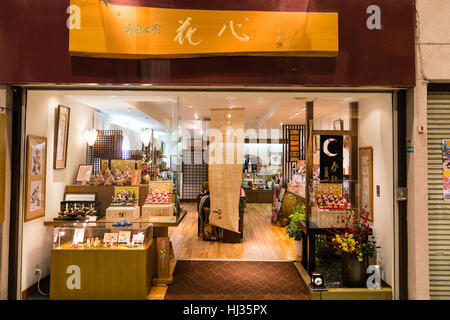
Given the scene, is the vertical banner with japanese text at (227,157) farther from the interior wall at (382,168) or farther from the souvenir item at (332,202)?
the interior wall at (382,168)

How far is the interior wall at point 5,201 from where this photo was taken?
3064 millimetres

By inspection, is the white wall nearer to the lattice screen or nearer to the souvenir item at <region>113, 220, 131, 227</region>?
the souvenir item at <region>113, 220, 131, 227</region>

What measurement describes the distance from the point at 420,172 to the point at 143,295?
11.7 ft

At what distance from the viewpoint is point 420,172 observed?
301 cm

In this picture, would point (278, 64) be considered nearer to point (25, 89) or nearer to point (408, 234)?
point (408, 234)

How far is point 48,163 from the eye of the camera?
3957mm

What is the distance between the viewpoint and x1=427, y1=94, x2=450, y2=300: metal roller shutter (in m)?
3.12

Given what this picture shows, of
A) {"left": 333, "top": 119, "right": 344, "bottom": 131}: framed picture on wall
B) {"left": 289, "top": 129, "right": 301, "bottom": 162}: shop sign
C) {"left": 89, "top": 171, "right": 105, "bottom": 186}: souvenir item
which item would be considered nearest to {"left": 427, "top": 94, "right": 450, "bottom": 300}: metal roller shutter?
{"left": 333, "top": 119, "right": 344, "bottom": 131}: framed picture on wall

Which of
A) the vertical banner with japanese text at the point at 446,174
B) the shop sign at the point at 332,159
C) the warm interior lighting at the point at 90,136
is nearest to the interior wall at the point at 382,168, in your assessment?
the shop sign at the point at 332,159

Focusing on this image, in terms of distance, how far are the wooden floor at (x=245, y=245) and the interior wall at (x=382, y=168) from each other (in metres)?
1.71

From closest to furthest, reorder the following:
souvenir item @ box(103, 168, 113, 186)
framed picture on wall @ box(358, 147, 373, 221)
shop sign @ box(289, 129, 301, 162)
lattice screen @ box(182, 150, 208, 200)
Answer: framed picture on wall @ box(358, 147, 373, 221)
souvenir item @ box(103, 168, 113, 186)
shop sign @ box(289, 129, 301, 162)
lattice screen @ box(182, 150, 208, 200)

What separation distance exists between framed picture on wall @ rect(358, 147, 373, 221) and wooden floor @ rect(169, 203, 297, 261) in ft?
5.37
